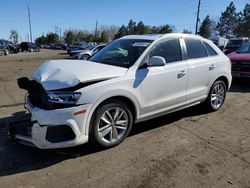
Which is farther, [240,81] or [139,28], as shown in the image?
[139,28]

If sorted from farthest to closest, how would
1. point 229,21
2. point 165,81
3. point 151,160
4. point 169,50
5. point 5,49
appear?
point 229,21
point 5,49
point 169,50
point 165,81
point 151,160

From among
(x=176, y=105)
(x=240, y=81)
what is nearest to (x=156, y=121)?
(x=176, y=105)

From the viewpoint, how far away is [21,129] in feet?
14.3

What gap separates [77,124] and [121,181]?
989mm

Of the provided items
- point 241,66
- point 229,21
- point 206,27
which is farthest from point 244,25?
point 241,66

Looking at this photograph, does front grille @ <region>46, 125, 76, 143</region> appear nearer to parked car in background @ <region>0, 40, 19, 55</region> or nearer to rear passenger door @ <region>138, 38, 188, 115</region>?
rear passenger door @ <region>138, 38, 188, 115</region>

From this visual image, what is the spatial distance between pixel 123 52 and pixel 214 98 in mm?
2472

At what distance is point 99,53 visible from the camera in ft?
18.8

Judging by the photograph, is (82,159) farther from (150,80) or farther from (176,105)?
(176,105)

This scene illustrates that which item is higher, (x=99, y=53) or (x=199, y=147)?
(x=99, y=53)

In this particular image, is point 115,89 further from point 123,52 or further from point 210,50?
point 210,50

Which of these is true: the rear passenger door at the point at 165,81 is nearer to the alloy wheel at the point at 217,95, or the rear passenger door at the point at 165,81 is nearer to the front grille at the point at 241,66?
the alloy wheel at the point at 217,95

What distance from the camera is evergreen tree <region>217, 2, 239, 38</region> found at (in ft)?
282

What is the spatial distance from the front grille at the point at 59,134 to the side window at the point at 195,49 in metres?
2.87
